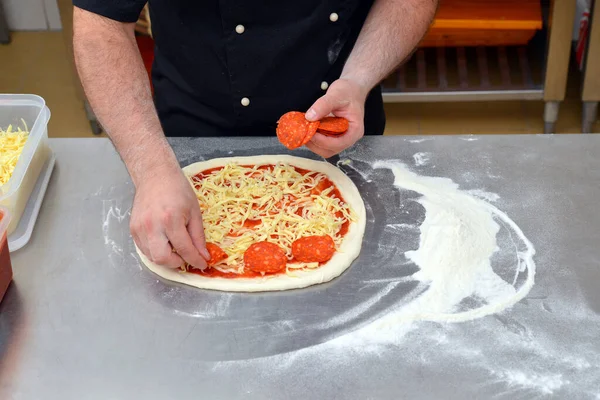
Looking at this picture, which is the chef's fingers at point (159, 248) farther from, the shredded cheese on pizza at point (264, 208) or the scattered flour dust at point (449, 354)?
the scattered flour dust at point (449, 354)

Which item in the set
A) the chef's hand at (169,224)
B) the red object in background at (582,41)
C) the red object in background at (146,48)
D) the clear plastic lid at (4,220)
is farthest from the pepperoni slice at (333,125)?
the red object in background at (582,41)

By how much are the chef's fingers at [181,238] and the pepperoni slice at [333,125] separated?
0.33 metres

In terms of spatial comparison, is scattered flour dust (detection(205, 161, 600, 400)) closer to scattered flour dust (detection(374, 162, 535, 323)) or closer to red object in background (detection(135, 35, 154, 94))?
scattered flour dust (detection(374, 162, 535, 323))

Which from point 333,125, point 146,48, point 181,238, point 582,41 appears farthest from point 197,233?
point 582,41

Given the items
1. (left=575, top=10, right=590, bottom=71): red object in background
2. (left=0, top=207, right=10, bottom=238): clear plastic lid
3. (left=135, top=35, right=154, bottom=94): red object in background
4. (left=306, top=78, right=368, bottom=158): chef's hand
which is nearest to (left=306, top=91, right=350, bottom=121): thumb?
(left=306, top=78, right=368, bottom=158): chef's hand

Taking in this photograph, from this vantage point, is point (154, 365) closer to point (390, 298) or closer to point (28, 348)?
point (28, 348)

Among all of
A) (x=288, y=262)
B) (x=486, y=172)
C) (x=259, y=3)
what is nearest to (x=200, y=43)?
(x=259, y=3)

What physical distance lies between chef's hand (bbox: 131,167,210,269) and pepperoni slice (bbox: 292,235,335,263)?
17cm

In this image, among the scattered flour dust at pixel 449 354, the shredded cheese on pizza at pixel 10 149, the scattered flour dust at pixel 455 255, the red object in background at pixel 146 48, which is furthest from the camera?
the red object in background at pixel 146 48

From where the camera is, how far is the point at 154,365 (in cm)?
125

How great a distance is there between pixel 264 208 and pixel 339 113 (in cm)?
25

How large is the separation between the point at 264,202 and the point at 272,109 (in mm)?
287

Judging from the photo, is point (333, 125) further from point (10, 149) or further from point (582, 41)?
point (582, 41)

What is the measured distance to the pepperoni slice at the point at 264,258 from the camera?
142cm
